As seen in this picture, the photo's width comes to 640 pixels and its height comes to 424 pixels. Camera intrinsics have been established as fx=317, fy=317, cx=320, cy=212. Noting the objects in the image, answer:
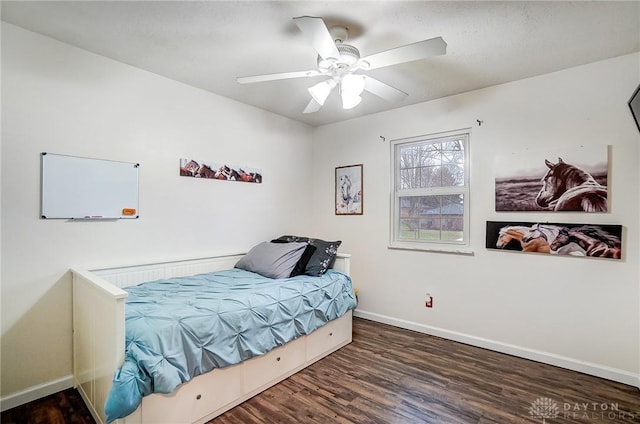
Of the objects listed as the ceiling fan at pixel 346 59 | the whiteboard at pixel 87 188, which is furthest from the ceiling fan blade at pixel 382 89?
the whiteboard at pixel 87 188

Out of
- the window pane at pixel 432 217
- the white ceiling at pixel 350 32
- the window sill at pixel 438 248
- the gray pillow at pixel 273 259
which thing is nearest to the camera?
the white ceiling at pixel 350 32

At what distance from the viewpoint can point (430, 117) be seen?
3256 mm

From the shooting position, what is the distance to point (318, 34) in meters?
1.63

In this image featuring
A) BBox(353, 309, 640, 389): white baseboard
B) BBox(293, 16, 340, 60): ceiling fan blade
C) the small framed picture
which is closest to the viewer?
BBox(293, 16, 340, 60): ceiling fan blade

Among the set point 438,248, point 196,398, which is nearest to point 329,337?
point 196,398

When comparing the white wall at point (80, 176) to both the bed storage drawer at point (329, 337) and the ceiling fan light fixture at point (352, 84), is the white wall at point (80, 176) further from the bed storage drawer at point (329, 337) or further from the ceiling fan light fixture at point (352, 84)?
the ceiling fan light fixture at point (352, 84)

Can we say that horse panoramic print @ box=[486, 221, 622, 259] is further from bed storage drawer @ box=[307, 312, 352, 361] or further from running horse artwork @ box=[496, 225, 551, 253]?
bed storage drawer @ box=[307, 312, 352, 361]

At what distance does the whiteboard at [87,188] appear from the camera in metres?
2.14

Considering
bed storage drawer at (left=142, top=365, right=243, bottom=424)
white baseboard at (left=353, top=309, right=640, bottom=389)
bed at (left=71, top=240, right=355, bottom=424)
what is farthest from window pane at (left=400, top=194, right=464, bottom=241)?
bed storage drawer at (left=142, top=365, right=243, bottom=424)

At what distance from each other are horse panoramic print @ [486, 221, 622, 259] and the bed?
4.76 ft

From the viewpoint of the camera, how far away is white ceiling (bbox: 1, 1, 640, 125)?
1.80m

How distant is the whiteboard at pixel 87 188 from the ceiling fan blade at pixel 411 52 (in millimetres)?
2010

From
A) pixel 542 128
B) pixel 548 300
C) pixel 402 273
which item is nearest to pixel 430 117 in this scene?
pixel 542 128

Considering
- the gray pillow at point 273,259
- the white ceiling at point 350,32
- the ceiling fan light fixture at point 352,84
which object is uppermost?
the white ceiling at point 350,32
